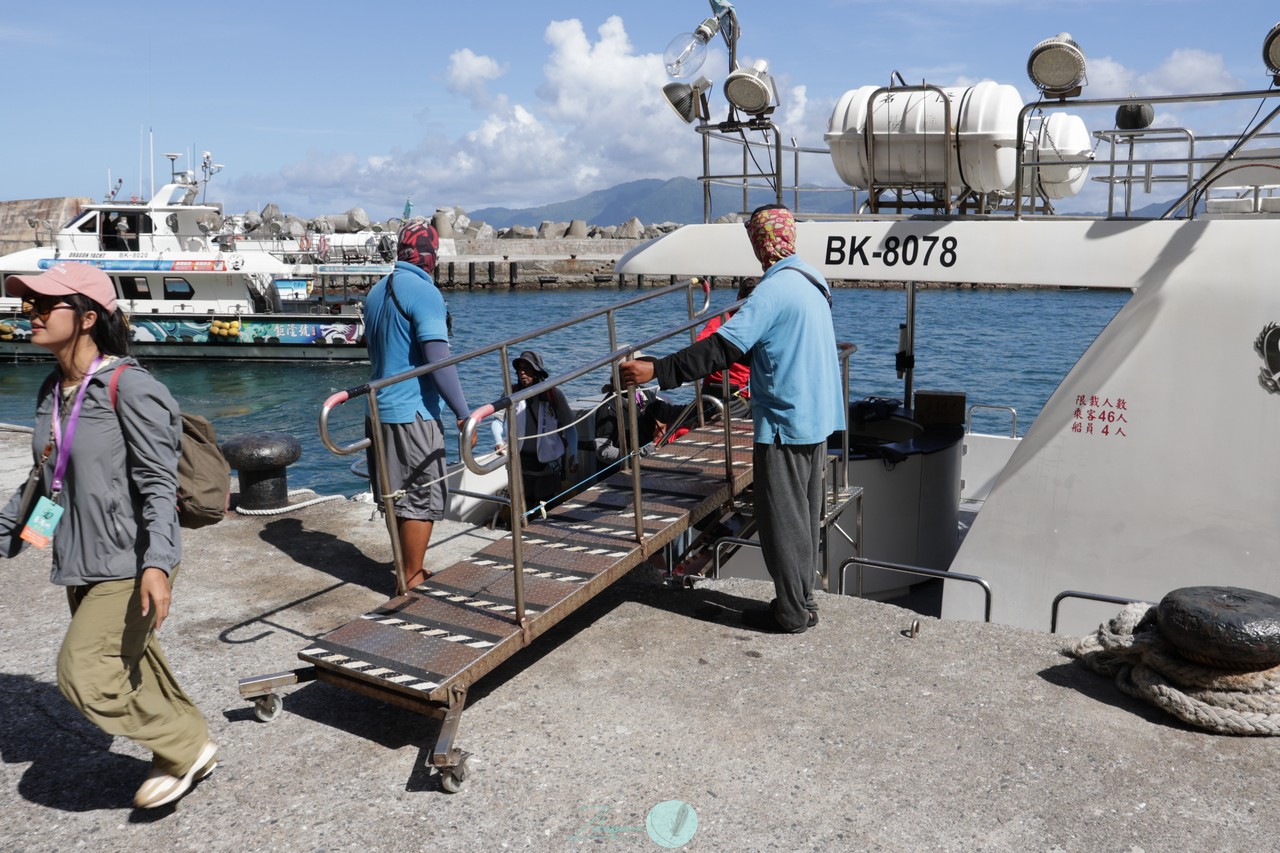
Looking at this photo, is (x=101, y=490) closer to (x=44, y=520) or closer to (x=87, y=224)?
(x=44, y=520)

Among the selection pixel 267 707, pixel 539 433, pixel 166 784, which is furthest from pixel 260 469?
pixel 166 784

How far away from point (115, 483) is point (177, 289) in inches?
1143

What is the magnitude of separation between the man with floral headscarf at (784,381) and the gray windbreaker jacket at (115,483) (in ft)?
5.78

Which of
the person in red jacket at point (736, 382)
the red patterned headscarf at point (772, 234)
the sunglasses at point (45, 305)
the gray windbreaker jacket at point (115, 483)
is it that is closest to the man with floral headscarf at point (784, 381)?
the red patterned headscarf at point (772, 234)

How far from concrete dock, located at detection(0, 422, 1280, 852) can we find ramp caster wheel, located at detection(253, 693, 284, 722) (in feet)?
0.22

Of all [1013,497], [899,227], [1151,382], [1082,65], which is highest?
Answer: [1082,65]

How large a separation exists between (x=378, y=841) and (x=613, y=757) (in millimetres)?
829

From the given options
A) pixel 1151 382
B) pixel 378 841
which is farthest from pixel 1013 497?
pixel 378 841

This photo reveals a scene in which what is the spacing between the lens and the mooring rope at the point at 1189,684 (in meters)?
3.59

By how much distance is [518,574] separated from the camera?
3.80 m

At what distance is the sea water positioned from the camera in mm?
21219

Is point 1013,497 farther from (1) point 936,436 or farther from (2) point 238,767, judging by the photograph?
(2) point 238,767

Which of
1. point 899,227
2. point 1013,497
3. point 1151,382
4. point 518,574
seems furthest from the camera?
point 899,227

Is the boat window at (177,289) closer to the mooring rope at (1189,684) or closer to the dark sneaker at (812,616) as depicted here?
the dark sneaker at (812,616)
